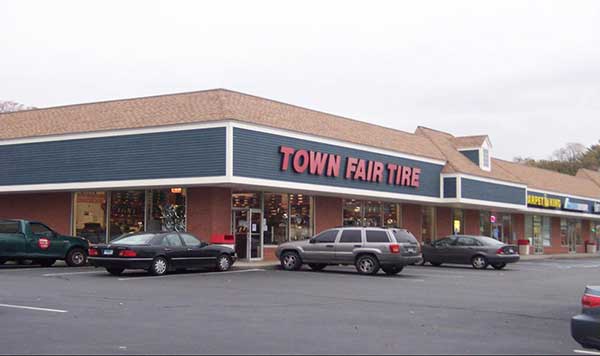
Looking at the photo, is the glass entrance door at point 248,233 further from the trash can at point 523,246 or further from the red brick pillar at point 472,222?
the trash can at point 523,246

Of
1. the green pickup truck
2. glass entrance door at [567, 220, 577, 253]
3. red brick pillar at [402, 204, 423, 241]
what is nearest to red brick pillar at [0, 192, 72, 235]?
the green pickup truck

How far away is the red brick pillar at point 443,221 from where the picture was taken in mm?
41250

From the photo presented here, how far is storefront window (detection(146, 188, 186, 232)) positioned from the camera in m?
29.2

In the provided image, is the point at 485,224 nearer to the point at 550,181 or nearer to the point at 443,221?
the point at 443,221

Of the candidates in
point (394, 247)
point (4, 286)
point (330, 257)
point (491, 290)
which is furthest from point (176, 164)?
point (491, 290)

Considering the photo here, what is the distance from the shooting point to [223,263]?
24734 mm

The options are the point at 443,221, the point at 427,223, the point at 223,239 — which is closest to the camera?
the point at 223,239

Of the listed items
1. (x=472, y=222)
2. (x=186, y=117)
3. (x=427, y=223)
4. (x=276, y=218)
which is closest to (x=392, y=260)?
(x=276, y=218)

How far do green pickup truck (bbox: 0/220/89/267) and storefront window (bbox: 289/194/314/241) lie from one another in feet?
30.5

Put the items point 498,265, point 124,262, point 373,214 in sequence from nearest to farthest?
1. point 124,262
2. point 498,265
3. point 373,214

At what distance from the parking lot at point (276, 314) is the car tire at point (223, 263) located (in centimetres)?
189

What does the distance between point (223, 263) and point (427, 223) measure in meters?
18.5

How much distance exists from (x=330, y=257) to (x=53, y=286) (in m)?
10.0

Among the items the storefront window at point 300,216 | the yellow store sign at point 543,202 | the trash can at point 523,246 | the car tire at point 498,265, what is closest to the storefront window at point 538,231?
the yellow store sign at point 543,202
